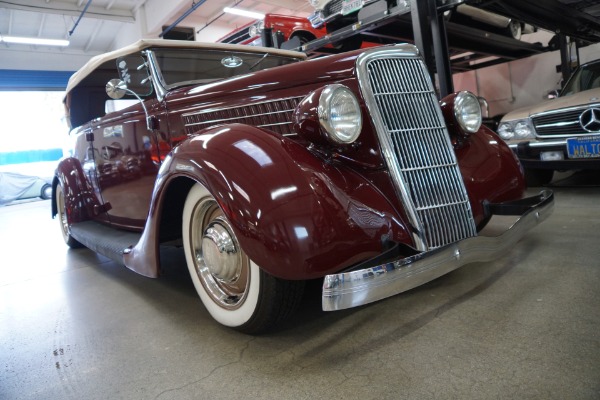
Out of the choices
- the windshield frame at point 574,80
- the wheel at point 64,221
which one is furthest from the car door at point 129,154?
the windshield frame at point 574,80

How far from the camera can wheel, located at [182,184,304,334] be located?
170 centimetres

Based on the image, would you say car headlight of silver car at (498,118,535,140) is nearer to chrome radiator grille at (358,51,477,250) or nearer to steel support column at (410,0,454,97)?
steel support column at (410,0,454,97)

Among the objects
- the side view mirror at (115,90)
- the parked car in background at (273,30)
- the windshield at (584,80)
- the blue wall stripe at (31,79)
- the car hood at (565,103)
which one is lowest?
the car hood at (565,103)

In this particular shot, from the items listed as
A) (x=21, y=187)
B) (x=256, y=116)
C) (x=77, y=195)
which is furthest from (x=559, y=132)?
(x=21, y=187)

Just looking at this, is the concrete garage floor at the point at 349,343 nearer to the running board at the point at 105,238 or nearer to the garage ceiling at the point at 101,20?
the running board at the point at 105,238

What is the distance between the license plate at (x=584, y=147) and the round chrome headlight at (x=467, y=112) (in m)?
2.12

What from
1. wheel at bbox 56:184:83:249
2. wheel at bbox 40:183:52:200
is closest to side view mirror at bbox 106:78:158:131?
wheel at bbox 56:184:83:249

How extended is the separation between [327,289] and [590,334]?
1017 mm

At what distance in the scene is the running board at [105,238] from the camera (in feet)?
8.55

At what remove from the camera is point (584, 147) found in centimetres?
383

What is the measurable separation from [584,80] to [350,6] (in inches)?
112

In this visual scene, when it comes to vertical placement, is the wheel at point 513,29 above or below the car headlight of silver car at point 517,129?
above

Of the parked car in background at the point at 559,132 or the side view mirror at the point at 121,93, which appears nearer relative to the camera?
the side view mirror at the point at 121,93

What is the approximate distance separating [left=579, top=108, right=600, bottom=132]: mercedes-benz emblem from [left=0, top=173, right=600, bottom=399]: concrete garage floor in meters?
1.77
